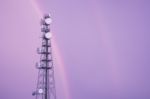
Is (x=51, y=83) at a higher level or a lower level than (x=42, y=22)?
lower

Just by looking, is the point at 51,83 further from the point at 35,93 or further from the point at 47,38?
the point at 47,38

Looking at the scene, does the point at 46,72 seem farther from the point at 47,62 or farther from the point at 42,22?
the point at 42,22

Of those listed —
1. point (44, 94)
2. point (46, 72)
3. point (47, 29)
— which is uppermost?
point (47, 29)

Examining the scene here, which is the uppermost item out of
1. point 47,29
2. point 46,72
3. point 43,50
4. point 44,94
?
point 47,29

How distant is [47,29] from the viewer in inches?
1652

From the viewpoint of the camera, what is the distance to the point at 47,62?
1635 inches

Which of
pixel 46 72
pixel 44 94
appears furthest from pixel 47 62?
pixel 44 94

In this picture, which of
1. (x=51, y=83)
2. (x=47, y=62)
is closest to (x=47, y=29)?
(x=47, y=62)

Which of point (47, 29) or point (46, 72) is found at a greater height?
point (47, 29)

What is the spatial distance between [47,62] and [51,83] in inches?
110

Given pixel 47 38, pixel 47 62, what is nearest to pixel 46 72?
pixel 47 62

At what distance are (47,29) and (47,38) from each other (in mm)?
1223

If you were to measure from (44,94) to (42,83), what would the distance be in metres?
1.45

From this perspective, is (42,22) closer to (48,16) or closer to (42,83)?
(48,16)
